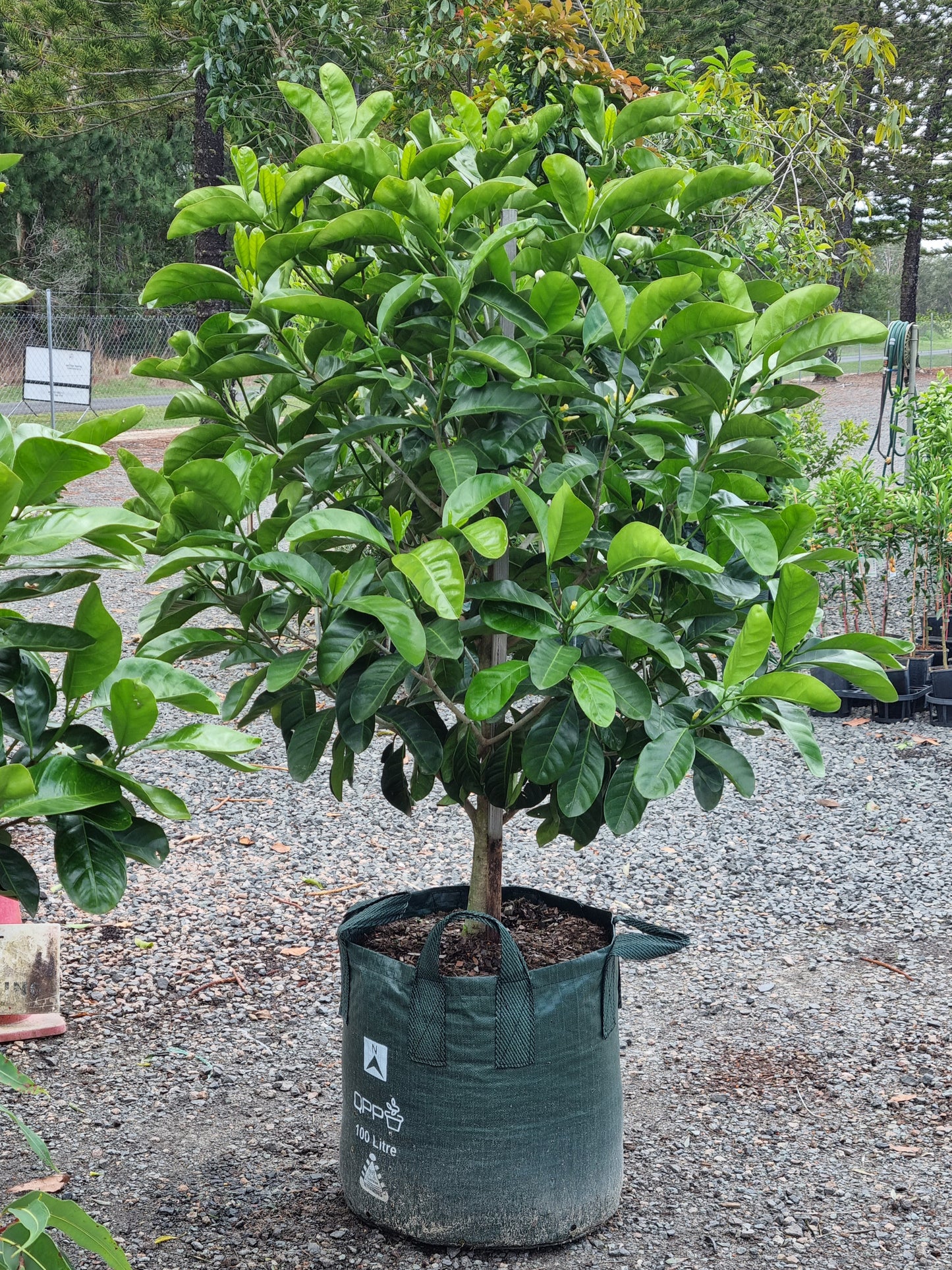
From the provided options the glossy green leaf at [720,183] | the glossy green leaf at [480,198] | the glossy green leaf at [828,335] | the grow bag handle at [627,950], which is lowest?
the grow bag handle at [627,950]

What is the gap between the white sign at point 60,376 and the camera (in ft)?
49.0

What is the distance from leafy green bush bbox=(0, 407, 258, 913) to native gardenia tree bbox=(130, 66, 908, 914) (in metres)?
0.36

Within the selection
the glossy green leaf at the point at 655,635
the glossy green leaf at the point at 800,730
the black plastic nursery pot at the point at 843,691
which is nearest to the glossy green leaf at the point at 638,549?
Result: the glossy green leaf at the point at 655,635

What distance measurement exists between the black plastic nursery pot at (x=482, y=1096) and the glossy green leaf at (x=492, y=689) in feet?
1.77

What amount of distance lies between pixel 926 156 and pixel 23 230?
21.3 meters

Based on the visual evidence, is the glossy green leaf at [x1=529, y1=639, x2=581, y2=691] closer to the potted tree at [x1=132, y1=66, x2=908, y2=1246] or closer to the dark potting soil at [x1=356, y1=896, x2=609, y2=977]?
the potted tree at [x1=132, y1=66, x2=908, y2=1246]

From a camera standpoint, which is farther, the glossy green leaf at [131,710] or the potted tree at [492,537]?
the potted tree at [492,537]

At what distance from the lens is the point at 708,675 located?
2154 mm

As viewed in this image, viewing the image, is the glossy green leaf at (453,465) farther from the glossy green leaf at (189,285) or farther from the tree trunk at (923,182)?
the tree trunk at (923,182)

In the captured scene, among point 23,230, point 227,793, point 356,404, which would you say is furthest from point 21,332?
point 356,404

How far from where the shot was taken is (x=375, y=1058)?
215cm

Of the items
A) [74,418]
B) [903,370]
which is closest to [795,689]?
[903,370]

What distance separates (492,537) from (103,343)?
890 inches

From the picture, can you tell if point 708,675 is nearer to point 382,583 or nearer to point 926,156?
point 382,583
